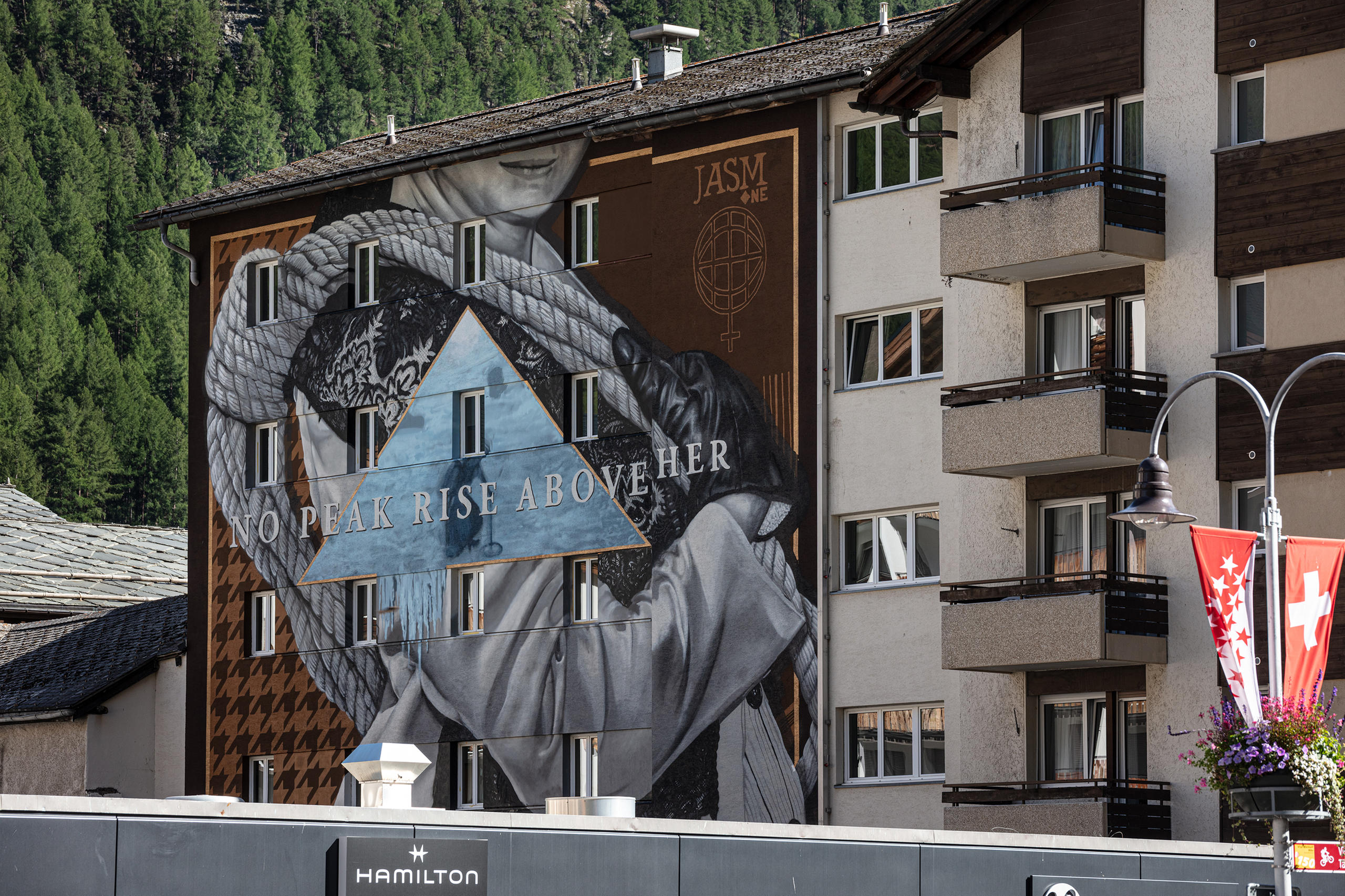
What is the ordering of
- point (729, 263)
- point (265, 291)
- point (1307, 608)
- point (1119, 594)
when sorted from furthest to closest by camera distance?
point (265, 291) → point (729, 263) → point (1119, 594) → point (1307, 608)

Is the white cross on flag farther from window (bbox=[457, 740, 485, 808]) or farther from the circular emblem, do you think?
window (bbox=[457, 740, 485, 808])

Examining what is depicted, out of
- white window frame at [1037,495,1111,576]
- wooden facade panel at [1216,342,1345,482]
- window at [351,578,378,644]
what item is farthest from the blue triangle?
wooden facade panel at [1216,342,1345,482]

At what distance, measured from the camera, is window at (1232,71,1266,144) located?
116 ft

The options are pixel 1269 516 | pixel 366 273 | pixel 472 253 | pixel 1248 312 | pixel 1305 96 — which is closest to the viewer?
pixel 1269 516

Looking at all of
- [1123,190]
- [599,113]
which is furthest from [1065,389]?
[599,113]

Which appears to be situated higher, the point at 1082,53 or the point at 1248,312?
the point at 1082,53

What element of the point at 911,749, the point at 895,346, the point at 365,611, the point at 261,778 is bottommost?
the point at 261,778

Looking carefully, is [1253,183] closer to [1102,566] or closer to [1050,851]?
[1102,566]

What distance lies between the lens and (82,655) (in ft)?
175

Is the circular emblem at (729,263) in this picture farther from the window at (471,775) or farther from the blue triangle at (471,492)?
the window at (471,775)

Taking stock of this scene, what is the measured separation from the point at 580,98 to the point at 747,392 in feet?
33.6

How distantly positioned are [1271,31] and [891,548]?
9.83 meters

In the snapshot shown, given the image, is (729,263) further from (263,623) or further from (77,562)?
(77,562)

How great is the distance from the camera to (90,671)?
52.2m
